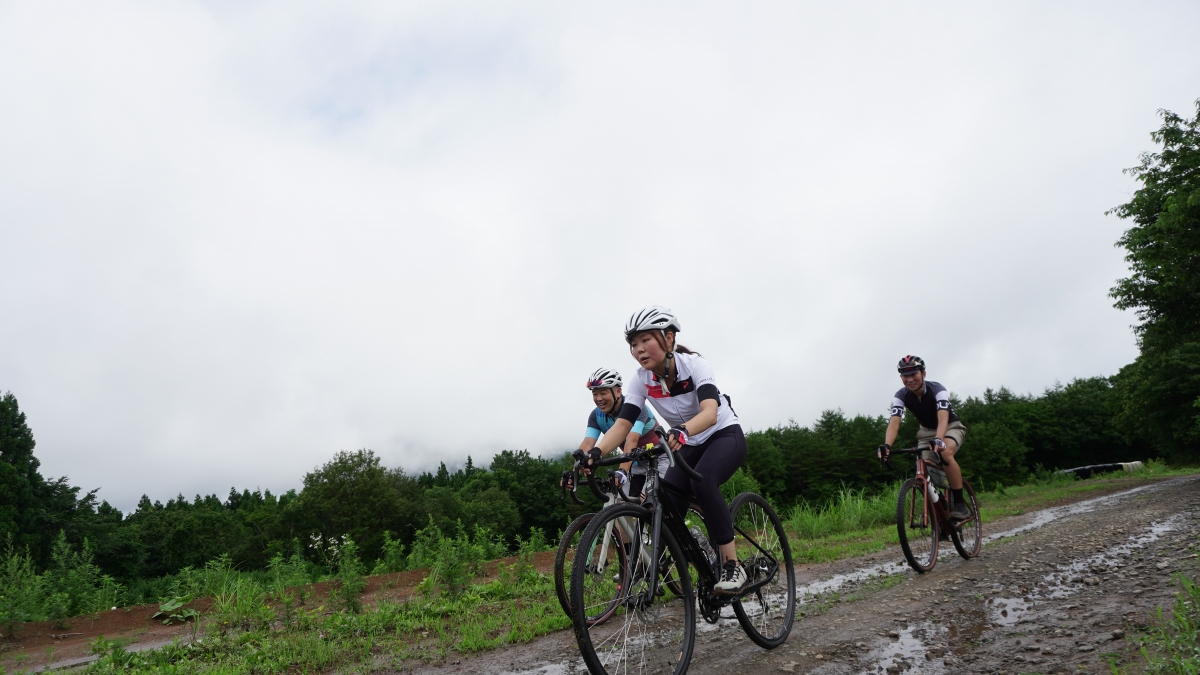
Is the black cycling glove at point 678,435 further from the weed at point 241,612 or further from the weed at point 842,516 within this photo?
the weed at point 842,516

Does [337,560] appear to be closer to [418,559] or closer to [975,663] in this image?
[418,559]

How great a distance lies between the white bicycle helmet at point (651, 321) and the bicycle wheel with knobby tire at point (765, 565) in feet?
4.85

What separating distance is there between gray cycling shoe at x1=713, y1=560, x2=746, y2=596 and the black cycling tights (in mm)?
157

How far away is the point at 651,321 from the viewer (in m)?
4.51

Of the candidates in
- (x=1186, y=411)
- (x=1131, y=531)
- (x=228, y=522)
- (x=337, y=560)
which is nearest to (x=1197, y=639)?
(x=1131, y=531)

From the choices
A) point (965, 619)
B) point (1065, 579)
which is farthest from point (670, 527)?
point (1065, 579)

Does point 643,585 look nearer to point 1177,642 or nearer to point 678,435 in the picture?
point 678,435

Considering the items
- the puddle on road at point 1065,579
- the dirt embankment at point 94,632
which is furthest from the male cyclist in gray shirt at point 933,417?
the dirt embankment at point 94,632

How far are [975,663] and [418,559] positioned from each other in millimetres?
7834

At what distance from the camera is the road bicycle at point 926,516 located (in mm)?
7398

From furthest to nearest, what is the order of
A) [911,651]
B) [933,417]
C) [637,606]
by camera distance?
[933,417]
[911,651]
[637,606]

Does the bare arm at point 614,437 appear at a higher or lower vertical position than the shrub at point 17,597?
higher

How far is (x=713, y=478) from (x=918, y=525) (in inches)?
176

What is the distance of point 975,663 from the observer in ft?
12.5
